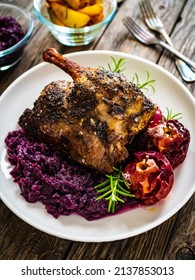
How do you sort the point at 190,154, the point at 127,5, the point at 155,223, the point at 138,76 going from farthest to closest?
the point at 127,5 → the point at 138,76 → the point at 190,154 → the point at 155,223

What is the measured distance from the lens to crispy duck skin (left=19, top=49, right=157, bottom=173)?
202 centimetres

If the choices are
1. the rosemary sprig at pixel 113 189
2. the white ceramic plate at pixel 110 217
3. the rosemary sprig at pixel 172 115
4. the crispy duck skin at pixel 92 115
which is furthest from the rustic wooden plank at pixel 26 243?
the rosemary sprig at pixel 172 115

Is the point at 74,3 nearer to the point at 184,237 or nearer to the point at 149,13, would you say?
the point at 149,13

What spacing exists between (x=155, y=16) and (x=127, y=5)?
256 mm

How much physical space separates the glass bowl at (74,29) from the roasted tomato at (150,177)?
108cm

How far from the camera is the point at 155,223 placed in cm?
191

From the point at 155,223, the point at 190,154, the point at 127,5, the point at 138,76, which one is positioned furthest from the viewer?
the point at 127,5

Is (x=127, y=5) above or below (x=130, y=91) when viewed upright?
below

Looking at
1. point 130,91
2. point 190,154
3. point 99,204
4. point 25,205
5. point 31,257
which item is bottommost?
point 31,257

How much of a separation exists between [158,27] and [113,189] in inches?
55.9

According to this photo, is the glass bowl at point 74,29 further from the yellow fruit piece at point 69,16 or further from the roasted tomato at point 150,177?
the roasted tomato at point 150,177

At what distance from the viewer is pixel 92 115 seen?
2.03 m

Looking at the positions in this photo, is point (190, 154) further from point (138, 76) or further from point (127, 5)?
point (127, 5)

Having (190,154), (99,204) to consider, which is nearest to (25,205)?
(99,204)
